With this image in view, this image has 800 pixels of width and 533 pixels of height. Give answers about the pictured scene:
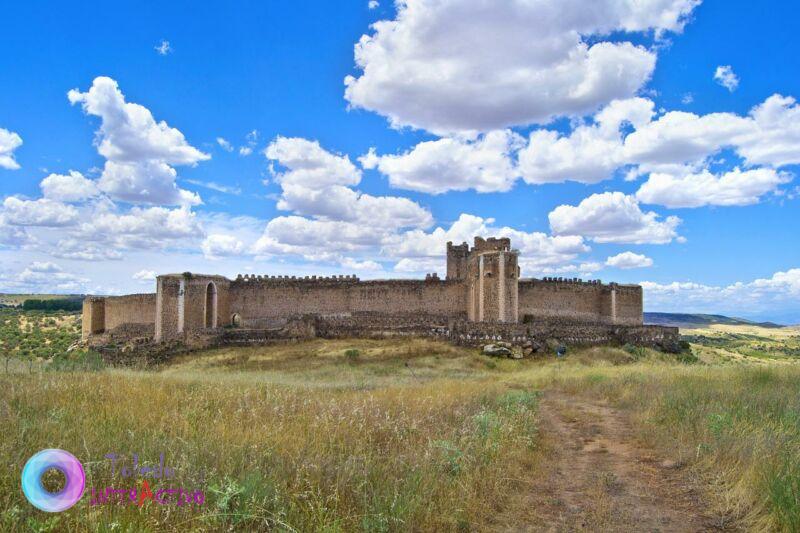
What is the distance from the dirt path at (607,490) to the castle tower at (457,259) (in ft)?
105

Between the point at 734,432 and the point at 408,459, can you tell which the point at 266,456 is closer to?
the point at 408,459

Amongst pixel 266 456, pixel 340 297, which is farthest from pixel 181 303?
pixel 266 456

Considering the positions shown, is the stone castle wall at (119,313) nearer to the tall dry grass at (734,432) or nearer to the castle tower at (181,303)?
the castle tower at (181,303)

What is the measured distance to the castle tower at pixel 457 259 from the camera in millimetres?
40594

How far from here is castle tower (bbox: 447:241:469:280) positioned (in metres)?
40.6

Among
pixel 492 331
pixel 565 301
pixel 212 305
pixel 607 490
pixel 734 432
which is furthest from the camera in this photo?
pixel 565 301

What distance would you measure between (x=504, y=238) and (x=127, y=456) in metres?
33.4

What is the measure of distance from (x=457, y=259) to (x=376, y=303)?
856 centimetres

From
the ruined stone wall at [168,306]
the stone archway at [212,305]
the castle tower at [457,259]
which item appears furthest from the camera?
the castle tower at [457,259]

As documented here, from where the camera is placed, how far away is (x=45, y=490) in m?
3.48

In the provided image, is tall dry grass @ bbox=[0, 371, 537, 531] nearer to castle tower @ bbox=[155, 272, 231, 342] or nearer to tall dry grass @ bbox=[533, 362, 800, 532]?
tall dry grass @ bbox=[533, 362, 800, 532]

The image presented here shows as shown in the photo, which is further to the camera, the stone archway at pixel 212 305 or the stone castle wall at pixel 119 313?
the stone castle wall at pixel 119 313

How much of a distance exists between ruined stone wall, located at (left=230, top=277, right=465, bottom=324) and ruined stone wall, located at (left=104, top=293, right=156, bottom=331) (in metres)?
7.43

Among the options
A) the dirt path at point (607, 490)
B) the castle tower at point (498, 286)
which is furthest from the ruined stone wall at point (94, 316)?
the dirt path at point (607, 490)
